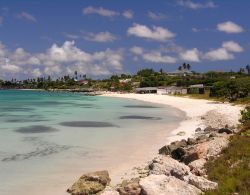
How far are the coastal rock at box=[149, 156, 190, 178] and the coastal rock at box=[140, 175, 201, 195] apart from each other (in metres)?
1.79

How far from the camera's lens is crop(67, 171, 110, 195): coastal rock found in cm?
1488

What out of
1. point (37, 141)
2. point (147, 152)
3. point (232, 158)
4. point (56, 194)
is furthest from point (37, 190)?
point (37, 141)

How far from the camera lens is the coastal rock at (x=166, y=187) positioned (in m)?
10.6

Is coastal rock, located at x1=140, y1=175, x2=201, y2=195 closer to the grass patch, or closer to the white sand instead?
the grass patch

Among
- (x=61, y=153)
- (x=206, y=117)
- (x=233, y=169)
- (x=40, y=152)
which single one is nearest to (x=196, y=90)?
(x=206, y=117)

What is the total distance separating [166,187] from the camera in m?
10.8

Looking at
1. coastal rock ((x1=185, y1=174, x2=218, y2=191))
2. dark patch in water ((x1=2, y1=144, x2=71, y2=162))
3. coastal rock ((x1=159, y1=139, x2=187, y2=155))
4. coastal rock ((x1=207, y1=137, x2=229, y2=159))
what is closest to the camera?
coastal rock ((x1=185, y1=174, x2=218, y2=191))

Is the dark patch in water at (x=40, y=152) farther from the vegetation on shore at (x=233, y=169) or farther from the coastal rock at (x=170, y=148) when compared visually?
the vegetation on shore at (x=233, y=169)

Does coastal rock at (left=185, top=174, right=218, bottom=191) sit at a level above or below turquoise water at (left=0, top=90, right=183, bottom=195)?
above

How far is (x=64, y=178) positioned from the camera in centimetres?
1764

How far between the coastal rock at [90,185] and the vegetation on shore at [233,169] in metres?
4.04

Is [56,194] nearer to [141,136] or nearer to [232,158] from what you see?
[232,158]

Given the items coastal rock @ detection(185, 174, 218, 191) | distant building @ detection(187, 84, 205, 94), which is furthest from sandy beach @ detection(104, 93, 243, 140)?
distant building @ detection(187, 84, 205, 94)

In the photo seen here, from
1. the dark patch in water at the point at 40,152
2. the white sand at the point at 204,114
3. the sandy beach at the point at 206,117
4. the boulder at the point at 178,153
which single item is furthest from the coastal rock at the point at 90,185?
the sandy beach at the point at 206,117
